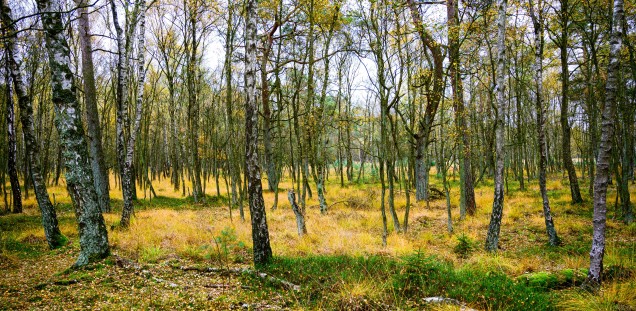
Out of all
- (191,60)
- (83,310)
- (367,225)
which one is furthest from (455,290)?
(191,60)

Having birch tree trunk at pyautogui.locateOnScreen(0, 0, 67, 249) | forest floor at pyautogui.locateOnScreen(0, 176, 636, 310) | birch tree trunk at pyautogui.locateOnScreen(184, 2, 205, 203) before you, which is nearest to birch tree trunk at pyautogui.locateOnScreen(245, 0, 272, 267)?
forest floor at pyautogui.locateOnScreen(0, 176, 636, 310)

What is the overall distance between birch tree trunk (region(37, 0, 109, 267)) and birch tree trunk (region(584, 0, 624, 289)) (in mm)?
8640

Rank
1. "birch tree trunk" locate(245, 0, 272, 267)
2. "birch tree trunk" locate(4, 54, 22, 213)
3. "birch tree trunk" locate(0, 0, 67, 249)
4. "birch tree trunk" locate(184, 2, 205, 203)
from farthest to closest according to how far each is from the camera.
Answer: "birch tree trunk" locate(184, 2, 205, 203) → "birch tree trunk" locate(4, 54, 22, 213) → "birch tree trunk" locate(0, 0, 67, 249) → "birch tree trunk" locate(245, 0, 272, 267)

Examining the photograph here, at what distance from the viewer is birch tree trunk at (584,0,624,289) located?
4840 millimetres

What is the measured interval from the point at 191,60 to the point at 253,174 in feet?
39.3

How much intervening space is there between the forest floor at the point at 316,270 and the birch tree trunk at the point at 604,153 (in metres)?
0.33

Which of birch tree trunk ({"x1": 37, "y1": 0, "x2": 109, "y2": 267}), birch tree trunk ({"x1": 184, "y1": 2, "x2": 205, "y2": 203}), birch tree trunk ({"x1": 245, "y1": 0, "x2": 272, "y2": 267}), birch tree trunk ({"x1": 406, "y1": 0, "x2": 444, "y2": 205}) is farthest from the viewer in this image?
birch tree trunk ({"x1": 184, "y1": 2, "x2": 205, "y2": 203})

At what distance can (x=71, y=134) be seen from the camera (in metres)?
5.82

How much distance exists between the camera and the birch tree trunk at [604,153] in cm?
484

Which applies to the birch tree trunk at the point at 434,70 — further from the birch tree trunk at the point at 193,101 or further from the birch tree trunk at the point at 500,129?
the birch tree trunk at the point at 193,101

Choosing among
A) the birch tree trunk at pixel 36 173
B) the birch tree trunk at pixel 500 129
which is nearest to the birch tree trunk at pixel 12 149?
the birch tree trunk at pixel 36 173

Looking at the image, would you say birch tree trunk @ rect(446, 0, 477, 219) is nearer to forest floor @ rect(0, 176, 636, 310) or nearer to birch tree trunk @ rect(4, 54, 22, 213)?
forest floor @ rect(0, 176, 636, 310)

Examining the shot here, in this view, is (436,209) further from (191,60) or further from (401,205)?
(191,60)

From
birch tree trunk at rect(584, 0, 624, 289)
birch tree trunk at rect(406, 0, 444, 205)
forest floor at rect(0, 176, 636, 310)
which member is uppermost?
birch tree trunk at rect(406, 0, 444, 205)
